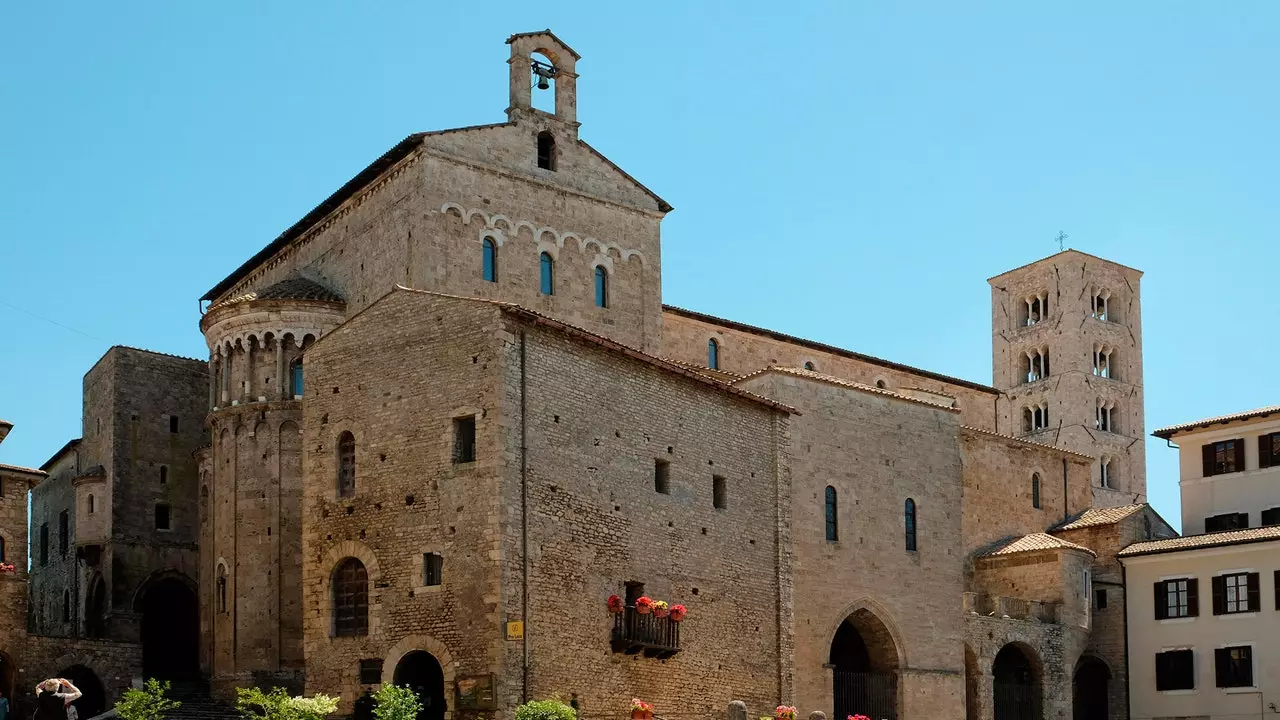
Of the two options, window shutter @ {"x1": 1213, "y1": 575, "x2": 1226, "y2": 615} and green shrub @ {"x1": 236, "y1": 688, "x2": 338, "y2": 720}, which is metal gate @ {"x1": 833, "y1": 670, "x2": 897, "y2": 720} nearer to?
window shutter @ {"x1": 1213, "y1": 575, "x2": 1226, "y2": 615}

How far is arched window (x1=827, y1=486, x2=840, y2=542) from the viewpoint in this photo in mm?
45250

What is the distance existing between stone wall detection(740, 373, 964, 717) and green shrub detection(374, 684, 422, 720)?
14379mm

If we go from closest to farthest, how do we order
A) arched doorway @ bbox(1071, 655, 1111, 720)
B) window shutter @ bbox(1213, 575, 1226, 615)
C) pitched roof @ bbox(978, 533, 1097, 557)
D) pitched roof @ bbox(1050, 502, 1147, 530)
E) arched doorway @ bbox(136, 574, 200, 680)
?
window shutter @ bbox(1213, 575, 1226, 615), arched doorway @ bbox(136, 574, 200, 680), pitched roof @ bbox(978, 533, 1097, 557), arched doorway @ bbox(1071, 655, 1111, 720), pitched roof @ bbox(1050, 502, 1147, 530)

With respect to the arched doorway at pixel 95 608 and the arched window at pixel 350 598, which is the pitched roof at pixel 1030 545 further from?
the arched doorway at pixel 95 608

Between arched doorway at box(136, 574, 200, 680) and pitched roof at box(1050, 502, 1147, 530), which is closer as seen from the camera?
arched doorway at box(136, 574, 200, 680)

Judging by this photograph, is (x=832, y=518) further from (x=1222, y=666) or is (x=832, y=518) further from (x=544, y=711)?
(x=544, y=711)

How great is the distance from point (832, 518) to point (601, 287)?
9404mm

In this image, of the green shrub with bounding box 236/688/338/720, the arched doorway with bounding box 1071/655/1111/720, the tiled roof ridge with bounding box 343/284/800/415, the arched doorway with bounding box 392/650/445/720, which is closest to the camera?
the green shrub with bounding box 236/688/338/720

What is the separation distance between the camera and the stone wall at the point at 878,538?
4422 centimetres

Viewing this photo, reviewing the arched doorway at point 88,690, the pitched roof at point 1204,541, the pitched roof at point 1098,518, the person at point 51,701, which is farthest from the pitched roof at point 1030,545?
the person at point 51,701

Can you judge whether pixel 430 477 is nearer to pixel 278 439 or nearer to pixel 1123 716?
pixel 278 439

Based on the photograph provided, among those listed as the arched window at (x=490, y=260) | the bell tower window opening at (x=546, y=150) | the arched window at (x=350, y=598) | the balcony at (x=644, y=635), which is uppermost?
the bell tower window opening at (x=546, y=150)

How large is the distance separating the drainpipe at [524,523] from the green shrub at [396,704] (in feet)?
7.93

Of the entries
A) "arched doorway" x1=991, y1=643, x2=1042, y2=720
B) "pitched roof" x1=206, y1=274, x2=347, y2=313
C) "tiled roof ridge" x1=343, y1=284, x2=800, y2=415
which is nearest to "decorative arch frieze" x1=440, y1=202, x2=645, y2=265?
"pitched roof" x1=206, y1=274, x2=347, y2=313
